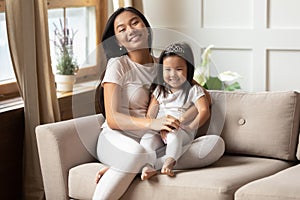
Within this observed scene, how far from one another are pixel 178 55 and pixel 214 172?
56 centimetres

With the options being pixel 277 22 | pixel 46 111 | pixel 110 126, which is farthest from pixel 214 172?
pixel 277 22

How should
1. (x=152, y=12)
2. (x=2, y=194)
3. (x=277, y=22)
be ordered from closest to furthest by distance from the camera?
(x=2, y=194), (x=277, y=22), (x=152, y=12)

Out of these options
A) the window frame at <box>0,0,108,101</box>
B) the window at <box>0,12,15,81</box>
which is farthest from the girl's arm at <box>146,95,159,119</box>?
the window at <box>0,12,15,81</box>

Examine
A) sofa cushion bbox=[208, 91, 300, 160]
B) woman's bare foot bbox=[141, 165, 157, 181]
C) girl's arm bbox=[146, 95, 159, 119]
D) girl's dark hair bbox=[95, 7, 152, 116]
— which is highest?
girl's dark hair bbox=[95, 7, 152, 116]

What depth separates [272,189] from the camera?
8.73 feet

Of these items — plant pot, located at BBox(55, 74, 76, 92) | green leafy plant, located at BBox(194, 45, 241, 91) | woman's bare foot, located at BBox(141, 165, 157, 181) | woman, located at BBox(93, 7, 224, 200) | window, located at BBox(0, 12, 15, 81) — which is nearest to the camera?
woman's bare foot, located at BBox(141, 165, 157, 181)

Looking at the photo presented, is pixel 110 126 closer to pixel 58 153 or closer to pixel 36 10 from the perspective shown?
pixel 58 153

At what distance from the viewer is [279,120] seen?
3.18 metres

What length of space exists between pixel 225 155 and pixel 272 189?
25.1 inches

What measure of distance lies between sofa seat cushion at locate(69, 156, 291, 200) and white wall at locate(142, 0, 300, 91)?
1.47m

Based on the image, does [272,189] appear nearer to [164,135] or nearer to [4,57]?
[164,135]

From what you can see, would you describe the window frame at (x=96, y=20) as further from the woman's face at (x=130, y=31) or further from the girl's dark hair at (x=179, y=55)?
the girl's dark hair at (x=179, y=55)

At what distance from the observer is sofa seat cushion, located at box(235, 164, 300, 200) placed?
8.61 feet

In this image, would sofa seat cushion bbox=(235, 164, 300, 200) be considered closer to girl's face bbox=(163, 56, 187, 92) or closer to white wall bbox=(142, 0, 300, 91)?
girl's face bbox=(163, 56, 187, 92)
